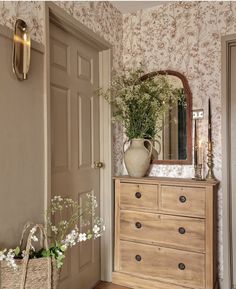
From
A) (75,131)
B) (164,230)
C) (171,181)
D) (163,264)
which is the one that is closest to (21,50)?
(75,131)

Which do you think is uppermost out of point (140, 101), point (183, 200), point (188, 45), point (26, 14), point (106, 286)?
point (188, 45)

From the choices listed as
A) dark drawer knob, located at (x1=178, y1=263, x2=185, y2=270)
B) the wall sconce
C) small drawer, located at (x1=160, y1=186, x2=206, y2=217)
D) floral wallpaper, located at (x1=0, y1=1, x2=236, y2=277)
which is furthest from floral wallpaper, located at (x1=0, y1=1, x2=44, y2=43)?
dark drawer knob, located at (x1=178, y1=263, x2=185, y2=270)

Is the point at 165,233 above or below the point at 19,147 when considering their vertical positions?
below

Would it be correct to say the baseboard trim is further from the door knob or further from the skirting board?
the door knob

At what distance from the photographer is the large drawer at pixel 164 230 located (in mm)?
2225

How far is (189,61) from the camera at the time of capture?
8.34ft

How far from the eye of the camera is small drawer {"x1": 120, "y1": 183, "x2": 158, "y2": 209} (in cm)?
238

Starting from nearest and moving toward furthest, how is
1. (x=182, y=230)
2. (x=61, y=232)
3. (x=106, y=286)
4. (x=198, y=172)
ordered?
1. (x=61, y=232)
2. (x=182, y=230)
3. (x=198, y=172)
4. (x=106, y=286)

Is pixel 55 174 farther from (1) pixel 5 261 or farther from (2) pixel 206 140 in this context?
(2) pixel 206 140

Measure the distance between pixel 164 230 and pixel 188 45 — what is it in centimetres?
166

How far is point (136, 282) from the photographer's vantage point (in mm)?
2418

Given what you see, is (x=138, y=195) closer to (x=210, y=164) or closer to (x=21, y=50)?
(x=210, y=164)

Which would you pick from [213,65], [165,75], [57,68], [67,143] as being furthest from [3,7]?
[213,65]

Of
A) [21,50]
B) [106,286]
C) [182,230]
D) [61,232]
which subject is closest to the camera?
[21,50]
